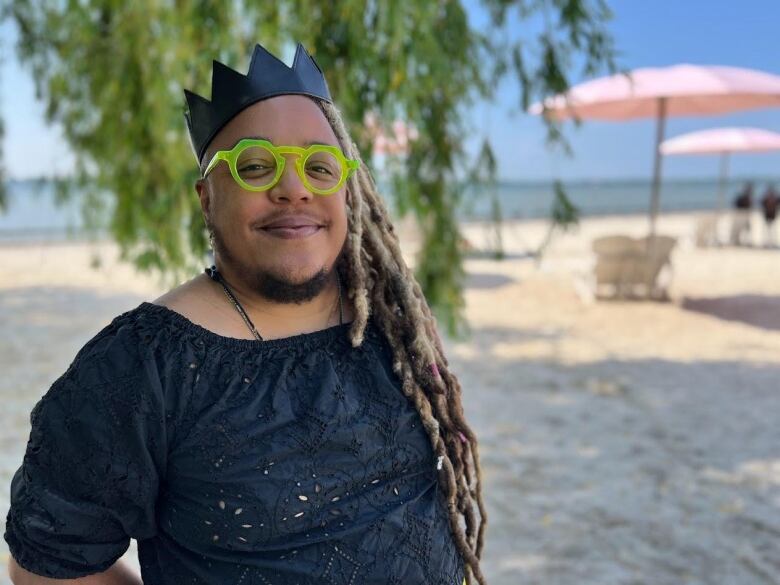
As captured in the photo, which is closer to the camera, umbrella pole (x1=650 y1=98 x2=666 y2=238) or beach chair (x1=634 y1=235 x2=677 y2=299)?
beach chair (x1=634 y1=235 x2=677 y2=299)

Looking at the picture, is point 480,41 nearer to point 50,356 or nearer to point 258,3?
point 258,3

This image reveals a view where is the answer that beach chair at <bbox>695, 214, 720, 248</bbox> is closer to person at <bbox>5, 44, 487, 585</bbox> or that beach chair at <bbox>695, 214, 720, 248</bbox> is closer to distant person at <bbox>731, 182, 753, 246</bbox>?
distant person at <bbox>731, 182, 753, 246</bbox>

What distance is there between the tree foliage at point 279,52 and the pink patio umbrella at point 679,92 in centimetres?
474

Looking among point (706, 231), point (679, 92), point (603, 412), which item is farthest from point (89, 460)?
point (706, 231)

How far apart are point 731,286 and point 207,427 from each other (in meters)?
11.5

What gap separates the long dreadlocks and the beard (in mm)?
106

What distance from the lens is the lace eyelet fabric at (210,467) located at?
4.02 feet

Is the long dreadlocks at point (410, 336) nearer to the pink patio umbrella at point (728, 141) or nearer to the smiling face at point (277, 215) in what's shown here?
the smiling face at point (277, 215)

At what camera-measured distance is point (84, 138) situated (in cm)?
486

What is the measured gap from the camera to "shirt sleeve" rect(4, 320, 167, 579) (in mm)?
1219

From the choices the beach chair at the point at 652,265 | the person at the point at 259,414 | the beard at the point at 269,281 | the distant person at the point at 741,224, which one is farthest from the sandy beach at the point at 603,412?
the distant person at the point at 741,224

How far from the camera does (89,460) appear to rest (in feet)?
3.98

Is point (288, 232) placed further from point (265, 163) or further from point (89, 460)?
point (89, 460)

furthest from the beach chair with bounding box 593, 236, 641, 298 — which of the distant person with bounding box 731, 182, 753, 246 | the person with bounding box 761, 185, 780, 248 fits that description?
the person with bounding box 761, 185, 780, 248
